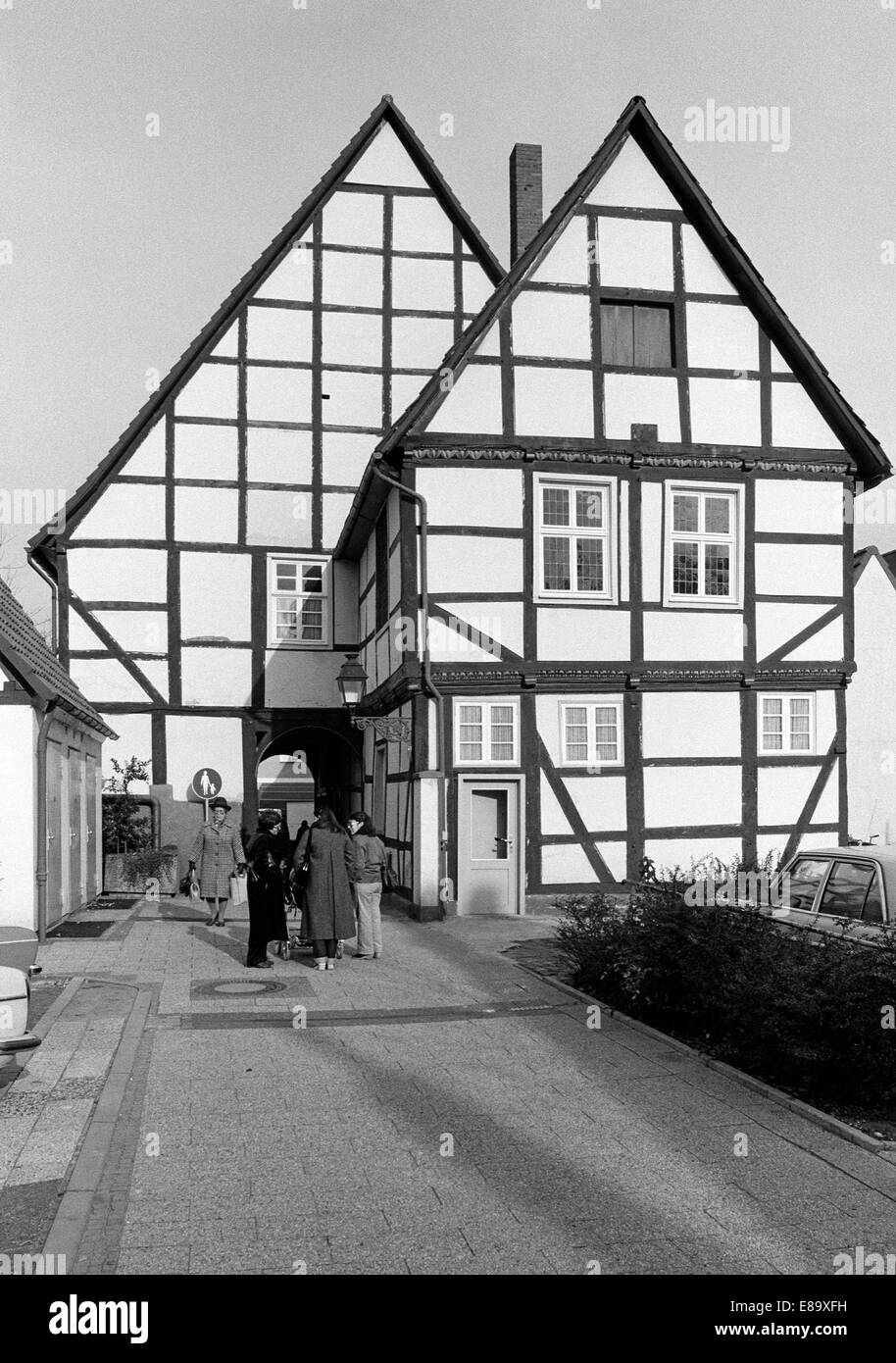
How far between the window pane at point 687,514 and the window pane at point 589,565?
52.5 inches

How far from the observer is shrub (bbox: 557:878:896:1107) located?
748 centimetres

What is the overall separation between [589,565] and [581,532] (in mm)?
497

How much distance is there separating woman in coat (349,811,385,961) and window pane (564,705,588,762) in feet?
18.4

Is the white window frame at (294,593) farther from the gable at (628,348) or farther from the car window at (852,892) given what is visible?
the car window at (852,892)

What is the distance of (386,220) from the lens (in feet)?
82.7

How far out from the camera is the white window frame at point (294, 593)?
81.8ft

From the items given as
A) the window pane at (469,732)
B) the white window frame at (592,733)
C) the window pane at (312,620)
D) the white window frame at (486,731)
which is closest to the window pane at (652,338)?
the white window frame at (592,733)

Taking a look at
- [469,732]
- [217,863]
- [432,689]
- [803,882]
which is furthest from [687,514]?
[803,882]

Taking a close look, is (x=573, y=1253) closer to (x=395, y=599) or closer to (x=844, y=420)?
(x=395, y=599)

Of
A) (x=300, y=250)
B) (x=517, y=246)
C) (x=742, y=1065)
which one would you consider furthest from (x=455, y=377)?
(x=742, y=1065)

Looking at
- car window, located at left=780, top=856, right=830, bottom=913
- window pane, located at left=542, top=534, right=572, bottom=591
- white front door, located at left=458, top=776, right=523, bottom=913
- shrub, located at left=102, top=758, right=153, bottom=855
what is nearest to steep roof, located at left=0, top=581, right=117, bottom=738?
shrub, located at left=102, top=758, right=153, bottom=855

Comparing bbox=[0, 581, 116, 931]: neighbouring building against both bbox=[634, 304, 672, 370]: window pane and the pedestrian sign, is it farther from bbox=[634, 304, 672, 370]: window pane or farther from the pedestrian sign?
bbox=[634, 304, 672, 370]: window pane

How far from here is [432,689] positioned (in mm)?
18000

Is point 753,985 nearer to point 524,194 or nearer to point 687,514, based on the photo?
point 687,514
